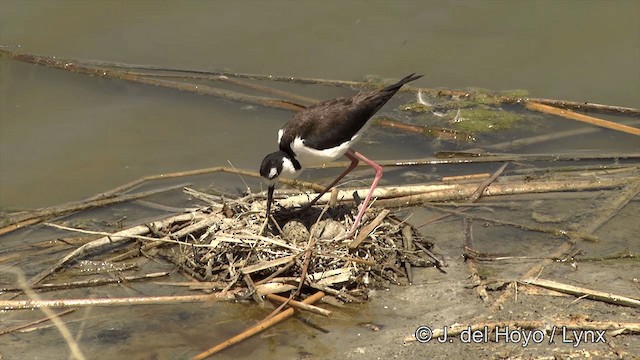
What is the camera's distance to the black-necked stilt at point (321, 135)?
762 centimetres

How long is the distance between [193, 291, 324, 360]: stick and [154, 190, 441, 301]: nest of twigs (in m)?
0.11

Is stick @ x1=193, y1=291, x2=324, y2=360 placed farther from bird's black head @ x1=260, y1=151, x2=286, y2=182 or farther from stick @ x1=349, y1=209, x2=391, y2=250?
bird's black head @ x1=260, y1=151, x2=286, y2=182

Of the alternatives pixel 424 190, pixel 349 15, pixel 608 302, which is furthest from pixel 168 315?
pixel 349 15

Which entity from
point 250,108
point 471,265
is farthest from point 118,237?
point 250,108

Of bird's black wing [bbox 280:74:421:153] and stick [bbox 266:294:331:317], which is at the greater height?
bird's black wing [bbox 280:74:421:153]

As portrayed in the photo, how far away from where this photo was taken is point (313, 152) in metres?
7.66

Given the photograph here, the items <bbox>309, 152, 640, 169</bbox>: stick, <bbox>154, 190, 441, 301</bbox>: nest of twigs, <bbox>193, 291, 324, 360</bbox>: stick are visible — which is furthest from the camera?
<bbox>309, 152, 640, 169</bbox>: stick

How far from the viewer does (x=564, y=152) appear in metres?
9.79

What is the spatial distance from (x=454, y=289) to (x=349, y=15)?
22.5 ft

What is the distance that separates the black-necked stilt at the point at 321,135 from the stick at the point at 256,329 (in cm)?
75

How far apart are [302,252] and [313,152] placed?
94 cm

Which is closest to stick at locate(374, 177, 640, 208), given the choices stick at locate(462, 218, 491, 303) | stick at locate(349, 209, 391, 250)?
stick at locate(462, 218, 491, 303)

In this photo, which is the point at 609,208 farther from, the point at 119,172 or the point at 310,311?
the point at 119,172

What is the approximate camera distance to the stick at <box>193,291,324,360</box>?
654 cm
